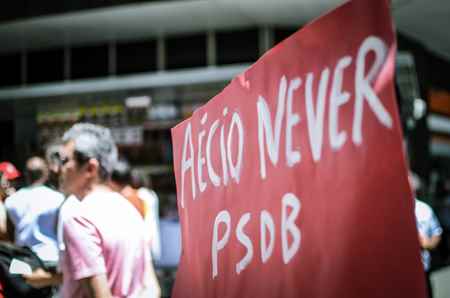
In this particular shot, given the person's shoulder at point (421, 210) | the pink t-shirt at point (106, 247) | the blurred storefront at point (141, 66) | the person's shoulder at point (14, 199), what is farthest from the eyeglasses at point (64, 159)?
the blurred storefront at point (141, 66)

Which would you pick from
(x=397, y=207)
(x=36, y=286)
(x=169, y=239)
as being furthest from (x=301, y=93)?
(x=169, y=239)

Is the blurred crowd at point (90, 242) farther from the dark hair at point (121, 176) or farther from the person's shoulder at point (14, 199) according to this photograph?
the dark hair at point (121, 176)

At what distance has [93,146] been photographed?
279 centimetres

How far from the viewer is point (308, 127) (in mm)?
1556

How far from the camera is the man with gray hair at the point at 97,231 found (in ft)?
8.13

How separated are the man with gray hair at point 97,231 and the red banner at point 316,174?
51 cm

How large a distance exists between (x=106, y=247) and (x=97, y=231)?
0.08m

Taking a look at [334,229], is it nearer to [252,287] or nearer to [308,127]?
[308,127]

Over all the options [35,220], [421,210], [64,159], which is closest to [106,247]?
[64,159]

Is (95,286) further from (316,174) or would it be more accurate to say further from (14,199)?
(14,199)

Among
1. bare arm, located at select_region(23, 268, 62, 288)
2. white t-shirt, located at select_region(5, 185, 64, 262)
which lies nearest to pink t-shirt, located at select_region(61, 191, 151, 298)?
bare arm, located at select_region(23, 268, 62, 288)

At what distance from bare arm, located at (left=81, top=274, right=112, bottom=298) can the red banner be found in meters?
0.45

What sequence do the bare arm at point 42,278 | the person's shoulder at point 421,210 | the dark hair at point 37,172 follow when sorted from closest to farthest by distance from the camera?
the bare arm at point 42,278 → the person's shoulder at point 421,210 → the dark hair at point 37,172

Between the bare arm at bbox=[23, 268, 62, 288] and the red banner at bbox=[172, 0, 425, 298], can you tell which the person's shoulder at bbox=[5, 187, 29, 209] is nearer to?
the bare arm at bbox=[23, 268, 62, 288]
